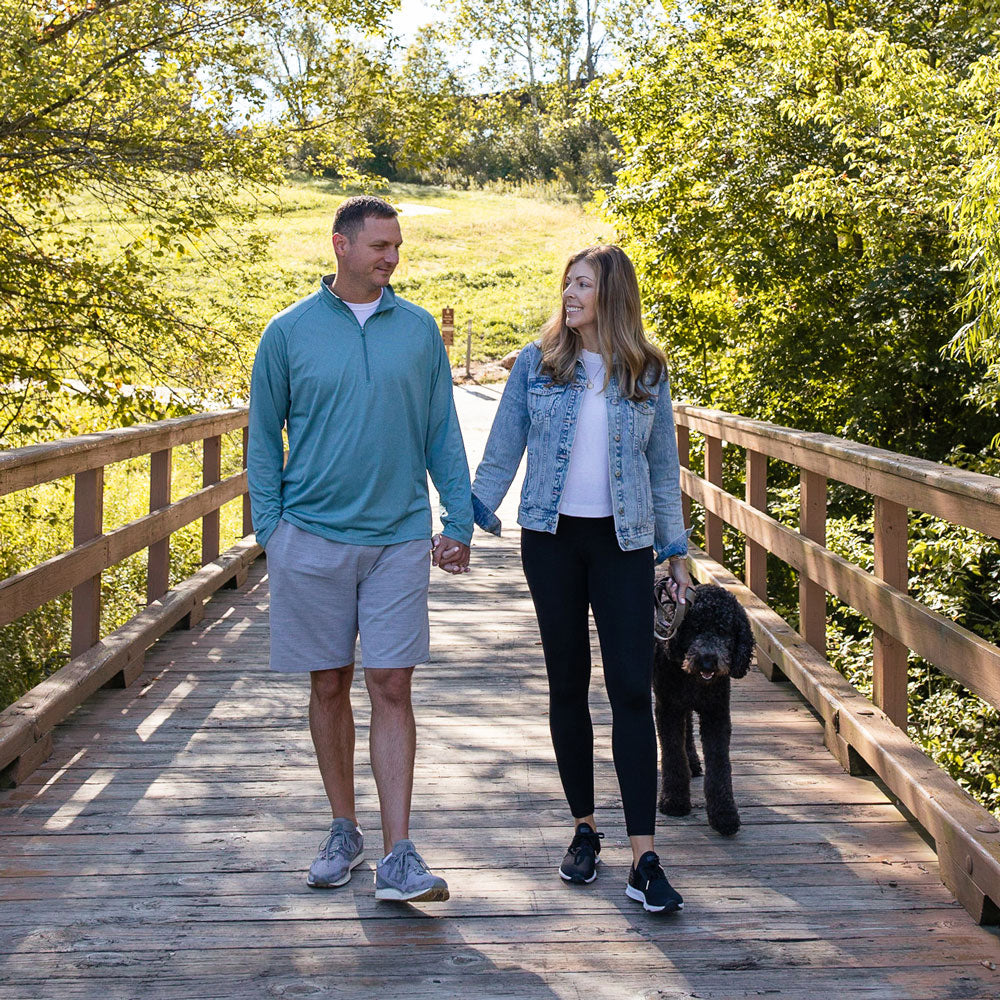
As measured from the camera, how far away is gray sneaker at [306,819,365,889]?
348 cm

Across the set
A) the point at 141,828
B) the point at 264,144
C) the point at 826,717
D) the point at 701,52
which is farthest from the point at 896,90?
the point at 141,828

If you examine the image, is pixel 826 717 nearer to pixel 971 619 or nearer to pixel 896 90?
pixel 971 619

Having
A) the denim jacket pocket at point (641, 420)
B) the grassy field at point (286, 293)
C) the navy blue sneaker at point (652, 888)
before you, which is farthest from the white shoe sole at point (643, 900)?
the grassy field at point (286, 293)

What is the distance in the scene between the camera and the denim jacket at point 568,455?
342 centimetres

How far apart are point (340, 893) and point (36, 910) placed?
31.4 inches

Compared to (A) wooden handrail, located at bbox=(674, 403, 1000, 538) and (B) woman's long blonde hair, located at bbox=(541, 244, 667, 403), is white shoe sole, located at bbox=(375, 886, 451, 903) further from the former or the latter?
(A) wooden handrail, located at bbox=(674, 403, 1000, 538)

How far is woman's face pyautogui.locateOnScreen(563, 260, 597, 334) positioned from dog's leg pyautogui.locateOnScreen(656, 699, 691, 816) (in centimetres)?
134

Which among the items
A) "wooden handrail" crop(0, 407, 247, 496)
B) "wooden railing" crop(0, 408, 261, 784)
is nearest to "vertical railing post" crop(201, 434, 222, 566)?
"wooden railing" crop(0, 408, 261, 784)

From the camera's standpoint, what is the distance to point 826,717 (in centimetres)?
474

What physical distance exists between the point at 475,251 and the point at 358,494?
1682 inches

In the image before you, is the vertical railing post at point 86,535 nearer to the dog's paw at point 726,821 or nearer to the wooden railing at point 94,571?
the wooden railing at point 94,571

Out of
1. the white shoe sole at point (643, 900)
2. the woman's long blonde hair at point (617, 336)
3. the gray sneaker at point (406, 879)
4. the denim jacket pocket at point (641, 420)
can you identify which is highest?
the woman's long blonde hair at point (617, 336)

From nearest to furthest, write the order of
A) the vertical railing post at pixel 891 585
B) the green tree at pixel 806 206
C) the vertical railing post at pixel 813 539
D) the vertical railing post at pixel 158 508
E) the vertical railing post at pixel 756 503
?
1. the vertical railing post at pixel 891 585
2. the vertical railing post at pixel 813 539
3. the vertical railing post at pixel 756 503
4. the vertical railing post at pixel 158 508
5. the green tree at pixel 806 206

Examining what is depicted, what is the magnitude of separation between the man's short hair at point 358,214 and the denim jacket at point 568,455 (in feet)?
1.82
